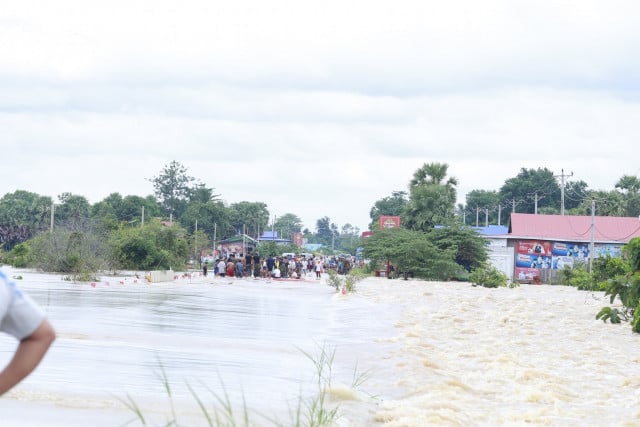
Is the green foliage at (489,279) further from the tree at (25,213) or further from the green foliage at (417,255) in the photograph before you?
the tree at (25,213)

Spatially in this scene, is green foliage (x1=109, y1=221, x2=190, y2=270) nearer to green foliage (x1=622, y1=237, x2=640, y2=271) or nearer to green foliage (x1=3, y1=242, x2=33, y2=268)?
green foliage (x1=3, y1=242, x2=33, y2=268)

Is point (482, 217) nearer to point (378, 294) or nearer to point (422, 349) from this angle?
point (378, 294)

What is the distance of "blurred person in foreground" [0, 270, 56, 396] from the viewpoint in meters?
3.05

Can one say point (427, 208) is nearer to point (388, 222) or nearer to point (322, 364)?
point (388, 222)

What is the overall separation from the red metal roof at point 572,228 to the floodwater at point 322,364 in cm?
3819

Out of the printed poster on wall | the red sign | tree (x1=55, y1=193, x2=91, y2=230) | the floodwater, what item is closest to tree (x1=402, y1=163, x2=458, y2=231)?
the red sign

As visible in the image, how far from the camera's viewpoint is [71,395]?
9602 mm

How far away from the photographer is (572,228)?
64.2 meters

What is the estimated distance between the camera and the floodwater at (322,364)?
959 centimetres

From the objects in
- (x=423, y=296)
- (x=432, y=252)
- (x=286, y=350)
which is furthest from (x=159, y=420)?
(x=432, y=252)

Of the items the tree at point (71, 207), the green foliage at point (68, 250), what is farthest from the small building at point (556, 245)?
the tree at point (71, 207)

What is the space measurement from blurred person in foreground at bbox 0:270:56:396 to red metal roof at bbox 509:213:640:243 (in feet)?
202

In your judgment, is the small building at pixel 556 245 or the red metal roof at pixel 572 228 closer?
the small building at pixel 556 245

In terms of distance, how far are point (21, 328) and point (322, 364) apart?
9023 mm
